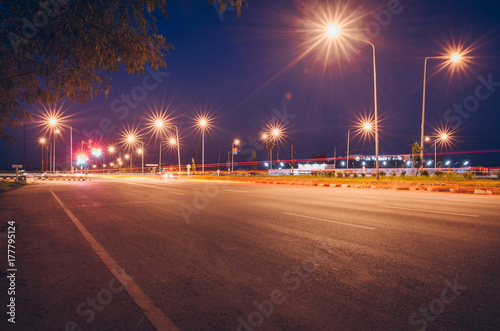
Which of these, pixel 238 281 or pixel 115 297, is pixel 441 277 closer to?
pixel 238 281

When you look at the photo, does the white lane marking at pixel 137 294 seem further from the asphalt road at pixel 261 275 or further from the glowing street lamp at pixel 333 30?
the glowing street lamp at pixel 333 30

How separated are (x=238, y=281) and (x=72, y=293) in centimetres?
208

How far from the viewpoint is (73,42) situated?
6.53 meters

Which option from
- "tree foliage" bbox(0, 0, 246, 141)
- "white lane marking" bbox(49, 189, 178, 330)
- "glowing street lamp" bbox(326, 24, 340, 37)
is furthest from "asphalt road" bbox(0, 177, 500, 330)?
"glowing street lamp" bbox(326, 24, 340, 37)

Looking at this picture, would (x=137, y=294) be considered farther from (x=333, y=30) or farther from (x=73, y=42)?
(x=333, y=30)

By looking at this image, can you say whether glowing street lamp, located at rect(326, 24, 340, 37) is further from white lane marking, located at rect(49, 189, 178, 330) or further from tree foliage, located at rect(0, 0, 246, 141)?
white lane marking, located at rect(49, 189, 178, 330)

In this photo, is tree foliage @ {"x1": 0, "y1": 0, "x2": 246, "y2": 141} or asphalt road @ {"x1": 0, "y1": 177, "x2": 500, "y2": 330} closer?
asphalt road @ {"x1": 0, "y1": 177, "x2": 500, "y2": 330}

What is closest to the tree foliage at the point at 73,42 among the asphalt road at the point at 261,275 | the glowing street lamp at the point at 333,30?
the asphalt road at the point at 261,275

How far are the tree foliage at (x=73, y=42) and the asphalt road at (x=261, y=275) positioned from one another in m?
4.05

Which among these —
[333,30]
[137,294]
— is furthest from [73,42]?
[333,30]

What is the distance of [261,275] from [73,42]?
251 inches

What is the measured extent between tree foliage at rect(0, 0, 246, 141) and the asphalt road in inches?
159

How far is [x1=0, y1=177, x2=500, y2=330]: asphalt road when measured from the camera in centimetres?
302

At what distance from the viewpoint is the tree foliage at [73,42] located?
5945 millimetres
